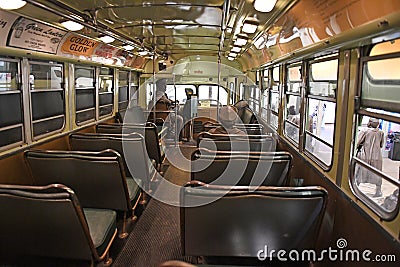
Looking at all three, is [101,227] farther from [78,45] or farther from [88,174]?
[78,45]

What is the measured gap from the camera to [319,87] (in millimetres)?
2980

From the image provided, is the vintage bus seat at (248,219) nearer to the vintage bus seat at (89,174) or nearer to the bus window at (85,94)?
→ the vintage bus seat at (89,174)

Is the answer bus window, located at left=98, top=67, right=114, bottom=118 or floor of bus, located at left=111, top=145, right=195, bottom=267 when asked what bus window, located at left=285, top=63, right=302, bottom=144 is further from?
bus window, located at left=98, top=67, right=114, bottom=118

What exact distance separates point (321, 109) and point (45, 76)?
3156 mm

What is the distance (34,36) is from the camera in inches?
127

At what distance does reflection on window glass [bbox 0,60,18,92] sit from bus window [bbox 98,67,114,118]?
2.66 meters

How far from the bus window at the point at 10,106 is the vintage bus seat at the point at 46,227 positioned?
1172 mm

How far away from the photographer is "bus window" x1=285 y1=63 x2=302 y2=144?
3.91 meters

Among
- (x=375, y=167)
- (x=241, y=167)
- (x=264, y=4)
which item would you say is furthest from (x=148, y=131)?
(x=375, y=167)

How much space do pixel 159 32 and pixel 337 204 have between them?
393 cm

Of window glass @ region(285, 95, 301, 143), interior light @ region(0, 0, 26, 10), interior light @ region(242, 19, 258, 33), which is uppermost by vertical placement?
interior light @ region(242, 19, 258, 33)

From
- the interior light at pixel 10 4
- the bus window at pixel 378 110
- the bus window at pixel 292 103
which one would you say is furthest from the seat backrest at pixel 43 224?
the bus window at pixel 292 103

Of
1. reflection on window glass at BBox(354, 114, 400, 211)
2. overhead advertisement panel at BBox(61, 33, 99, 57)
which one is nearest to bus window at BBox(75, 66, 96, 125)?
overhead advertisement panel at BBox(61, 33, 99, 57)

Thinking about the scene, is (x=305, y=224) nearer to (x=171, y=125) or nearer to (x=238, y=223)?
(x=238, y=223)
